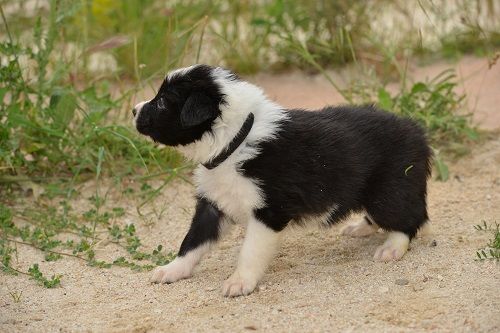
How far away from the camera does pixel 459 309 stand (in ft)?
13.3

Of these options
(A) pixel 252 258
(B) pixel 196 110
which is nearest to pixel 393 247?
(A) pixel 252 258

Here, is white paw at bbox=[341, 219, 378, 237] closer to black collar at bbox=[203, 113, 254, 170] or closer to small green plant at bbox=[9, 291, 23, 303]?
black collar at bbox=[203, 113, 254, 170]

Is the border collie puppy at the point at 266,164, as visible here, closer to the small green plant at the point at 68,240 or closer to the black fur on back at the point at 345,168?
the black fur on back at the point at 345,168

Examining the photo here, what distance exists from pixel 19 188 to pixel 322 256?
2.38 m

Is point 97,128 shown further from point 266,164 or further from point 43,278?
point 266,164

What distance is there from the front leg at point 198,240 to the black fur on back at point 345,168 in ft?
1.38

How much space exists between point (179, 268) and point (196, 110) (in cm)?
93

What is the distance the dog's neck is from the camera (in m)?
4.50

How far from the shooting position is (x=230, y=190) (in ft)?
14.9

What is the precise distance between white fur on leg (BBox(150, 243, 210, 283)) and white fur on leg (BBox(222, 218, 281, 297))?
0.34 meters

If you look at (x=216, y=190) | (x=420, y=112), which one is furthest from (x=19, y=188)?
(x=420, y=112)

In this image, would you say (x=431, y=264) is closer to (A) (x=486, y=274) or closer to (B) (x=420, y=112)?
(A) (x=486, y=274)

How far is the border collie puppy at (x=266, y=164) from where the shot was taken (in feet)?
14.7

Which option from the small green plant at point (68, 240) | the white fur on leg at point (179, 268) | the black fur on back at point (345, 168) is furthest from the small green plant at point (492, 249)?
the small green plant at point (68, 240)
